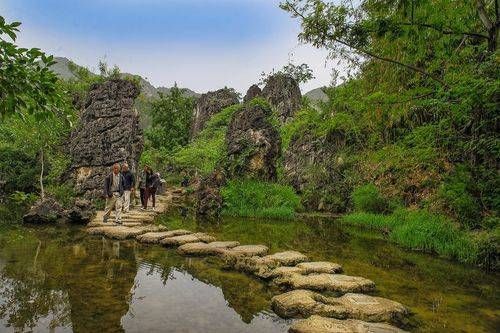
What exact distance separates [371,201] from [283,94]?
26745 mm

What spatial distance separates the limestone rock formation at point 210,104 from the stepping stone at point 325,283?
38.3 metres

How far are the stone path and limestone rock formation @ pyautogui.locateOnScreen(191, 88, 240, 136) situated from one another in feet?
115

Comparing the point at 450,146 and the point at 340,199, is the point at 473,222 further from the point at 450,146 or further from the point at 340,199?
the point at 340,199

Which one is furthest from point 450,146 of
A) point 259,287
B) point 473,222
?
point 259,287

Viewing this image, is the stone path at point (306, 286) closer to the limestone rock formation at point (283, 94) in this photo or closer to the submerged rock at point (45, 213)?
the submerged rock at point (45, 213)

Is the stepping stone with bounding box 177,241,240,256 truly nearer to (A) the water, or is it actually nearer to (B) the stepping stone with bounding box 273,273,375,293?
(A) the water

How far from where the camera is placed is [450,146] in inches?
450

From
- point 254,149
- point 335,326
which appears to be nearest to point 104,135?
point 254,149

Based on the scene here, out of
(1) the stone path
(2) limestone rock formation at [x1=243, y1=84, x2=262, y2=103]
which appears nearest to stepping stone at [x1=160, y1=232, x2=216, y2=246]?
(1) the stone path

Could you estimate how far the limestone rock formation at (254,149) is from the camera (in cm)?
1847

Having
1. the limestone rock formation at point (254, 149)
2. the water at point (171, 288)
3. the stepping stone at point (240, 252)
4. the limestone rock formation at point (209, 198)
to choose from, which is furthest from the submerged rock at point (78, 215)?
the limestone rock formation at point (254, 149)

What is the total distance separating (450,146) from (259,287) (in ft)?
24.8

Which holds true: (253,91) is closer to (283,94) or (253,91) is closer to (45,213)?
(283,94)

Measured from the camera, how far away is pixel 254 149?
61.3 ft
